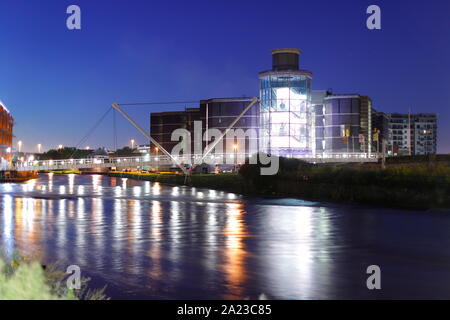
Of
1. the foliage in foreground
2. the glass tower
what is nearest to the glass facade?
the glass tower

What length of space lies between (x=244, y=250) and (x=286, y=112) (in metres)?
93.8

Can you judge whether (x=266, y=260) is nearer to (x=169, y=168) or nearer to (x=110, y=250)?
(x=110, y=250)

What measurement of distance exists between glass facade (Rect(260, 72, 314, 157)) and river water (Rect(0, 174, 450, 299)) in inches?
3084

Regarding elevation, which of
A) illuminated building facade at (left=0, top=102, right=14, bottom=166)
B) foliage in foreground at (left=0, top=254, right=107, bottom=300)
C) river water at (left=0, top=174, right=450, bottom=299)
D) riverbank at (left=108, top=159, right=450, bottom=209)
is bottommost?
river water at (left=0, top=174, right=450, bottom=299)

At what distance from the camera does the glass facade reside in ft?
356

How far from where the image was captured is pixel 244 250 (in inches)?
660

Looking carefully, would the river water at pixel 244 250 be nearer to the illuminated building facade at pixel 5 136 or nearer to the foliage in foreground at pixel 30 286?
the foliage in foreground at pixel 30 286

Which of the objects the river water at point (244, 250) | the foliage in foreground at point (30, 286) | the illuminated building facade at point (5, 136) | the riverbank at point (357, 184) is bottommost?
the river water at point (244, 250)

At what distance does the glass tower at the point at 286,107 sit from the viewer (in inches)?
4274

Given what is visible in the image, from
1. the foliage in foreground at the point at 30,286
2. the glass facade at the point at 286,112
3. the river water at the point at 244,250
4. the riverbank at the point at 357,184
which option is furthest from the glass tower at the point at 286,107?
the foliage in foreground at the point at 30,286


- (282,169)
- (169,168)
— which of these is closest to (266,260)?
(282,169)

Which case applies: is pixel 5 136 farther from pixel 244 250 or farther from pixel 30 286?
pixel 30 286

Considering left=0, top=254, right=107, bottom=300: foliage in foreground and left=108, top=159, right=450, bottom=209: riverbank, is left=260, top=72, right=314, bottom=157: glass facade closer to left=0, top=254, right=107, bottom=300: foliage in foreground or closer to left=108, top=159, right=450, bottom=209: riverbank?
left=108, top=159, right=450, bottom=209: riverbank

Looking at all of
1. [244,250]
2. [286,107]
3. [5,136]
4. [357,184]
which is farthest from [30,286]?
[5,136]
